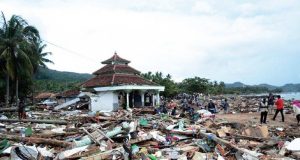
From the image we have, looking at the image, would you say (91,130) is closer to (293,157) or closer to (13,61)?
(293,157)

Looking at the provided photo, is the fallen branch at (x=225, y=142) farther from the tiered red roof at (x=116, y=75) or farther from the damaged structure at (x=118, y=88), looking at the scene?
the tiered red roof at (x=116, y=75)

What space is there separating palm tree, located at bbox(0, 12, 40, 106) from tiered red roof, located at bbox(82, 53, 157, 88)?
21.1 feet

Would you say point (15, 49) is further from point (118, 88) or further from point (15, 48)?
point (118, 88)

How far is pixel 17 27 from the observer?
109 ft

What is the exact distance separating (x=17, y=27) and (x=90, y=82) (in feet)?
28.2

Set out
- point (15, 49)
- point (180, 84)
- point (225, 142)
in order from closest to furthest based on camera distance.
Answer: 1. point (225, 142)
2. point (15, 49)
3. point (180, 84)

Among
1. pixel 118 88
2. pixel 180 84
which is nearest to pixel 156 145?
pixel 118 88

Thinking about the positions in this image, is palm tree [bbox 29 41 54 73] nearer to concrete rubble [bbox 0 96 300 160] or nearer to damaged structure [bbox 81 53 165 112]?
damaged structure [bbox 81 53 165 112]

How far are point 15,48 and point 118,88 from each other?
9633mm

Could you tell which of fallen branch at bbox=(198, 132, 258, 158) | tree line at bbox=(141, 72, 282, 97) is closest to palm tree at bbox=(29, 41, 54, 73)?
tree line at bbox=(141, 72, 282, 97)

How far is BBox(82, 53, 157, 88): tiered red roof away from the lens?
34219 mm

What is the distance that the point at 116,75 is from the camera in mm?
35688

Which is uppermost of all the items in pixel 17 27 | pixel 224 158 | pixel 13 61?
pixel 17 27

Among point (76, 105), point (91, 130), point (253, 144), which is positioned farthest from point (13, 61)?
point (253, 144)
